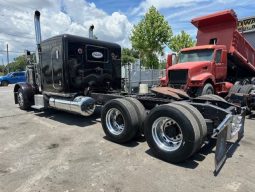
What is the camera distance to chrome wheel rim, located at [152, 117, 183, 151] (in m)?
4.74

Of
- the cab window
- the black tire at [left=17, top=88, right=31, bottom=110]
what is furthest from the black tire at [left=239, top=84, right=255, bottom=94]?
the black tire at [left=17, top=88, right=31, bottom=110]

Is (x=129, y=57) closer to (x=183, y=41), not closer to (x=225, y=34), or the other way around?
(x=183, y=41)

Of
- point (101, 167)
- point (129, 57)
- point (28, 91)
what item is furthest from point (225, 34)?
point (129, 57)

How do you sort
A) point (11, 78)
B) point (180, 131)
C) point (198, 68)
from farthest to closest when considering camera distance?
1. point (11, 78)
2. point (198, 68)
3. point (180, 131)

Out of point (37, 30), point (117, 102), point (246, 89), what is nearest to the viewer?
point (117, 102)

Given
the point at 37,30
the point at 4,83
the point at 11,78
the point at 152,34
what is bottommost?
the point at 4,83

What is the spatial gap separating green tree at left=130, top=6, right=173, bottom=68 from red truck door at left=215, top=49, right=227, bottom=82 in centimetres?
1669

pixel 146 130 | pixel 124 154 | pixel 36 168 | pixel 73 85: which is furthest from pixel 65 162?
pixel 73 85

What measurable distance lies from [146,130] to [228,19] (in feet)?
25.2

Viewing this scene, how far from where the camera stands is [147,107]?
626cm

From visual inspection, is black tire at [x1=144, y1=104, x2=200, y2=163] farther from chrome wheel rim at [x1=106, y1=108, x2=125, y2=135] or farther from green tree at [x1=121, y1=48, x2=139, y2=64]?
green tree at [x1=121, y1=48, x2=139, y2=64]

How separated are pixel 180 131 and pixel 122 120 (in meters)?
1.68

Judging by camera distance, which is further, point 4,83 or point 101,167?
point 4,83

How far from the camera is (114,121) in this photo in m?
6.05
